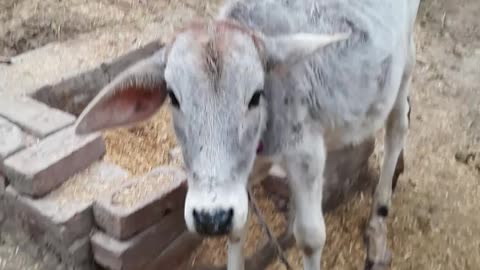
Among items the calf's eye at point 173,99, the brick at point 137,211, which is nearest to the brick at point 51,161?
the brick at point 137,211

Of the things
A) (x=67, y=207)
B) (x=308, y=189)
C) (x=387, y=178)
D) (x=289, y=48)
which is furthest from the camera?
(x=387, y=178)

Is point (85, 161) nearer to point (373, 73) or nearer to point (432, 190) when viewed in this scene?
point (373, 73)

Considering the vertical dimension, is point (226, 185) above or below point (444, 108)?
above

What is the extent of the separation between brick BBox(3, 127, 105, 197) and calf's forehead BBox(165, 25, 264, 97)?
0.70 m

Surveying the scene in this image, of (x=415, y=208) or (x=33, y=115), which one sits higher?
(x=33, y=115)

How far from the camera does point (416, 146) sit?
3441mm

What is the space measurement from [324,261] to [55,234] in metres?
0.97

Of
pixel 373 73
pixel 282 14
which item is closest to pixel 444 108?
pixel 373 73

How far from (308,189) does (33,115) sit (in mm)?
955

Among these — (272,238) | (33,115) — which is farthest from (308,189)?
(33,115)

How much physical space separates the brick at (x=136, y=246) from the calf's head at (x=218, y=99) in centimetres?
55

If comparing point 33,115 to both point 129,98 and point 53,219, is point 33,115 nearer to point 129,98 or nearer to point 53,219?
point 53,219

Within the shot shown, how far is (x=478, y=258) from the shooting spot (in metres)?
2.86

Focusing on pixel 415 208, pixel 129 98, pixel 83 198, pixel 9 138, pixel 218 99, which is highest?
pixel 218 99
